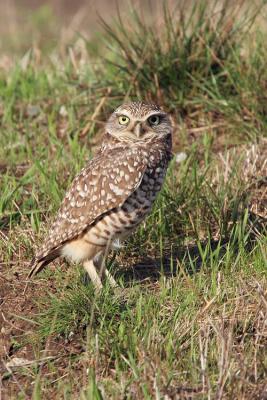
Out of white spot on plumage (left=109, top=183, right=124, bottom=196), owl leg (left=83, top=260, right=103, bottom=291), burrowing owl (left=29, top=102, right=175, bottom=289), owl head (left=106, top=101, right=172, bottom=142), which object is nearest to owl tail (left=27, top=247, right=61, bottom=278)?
burrowing owl (left=29, top=102, right=175, bottom=289)

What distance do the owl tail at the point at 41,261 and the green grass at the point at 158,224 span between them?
7cm

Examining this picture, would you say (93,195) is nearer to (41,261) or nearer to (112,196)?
(112,196)

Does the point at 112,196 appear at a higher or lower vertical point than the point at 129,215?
higher

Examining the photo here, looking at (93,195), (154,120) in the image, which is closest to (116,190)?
(93,195)

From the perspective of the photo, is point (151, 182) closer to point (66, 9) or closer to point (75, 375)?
point (75, 375)

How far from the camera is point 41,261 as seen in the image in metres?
4.58

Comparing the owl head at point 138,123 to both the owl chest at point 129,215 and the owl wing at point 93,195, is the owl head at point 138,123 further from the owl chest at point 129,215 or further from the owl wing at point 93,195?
the owl chest at point 129,215

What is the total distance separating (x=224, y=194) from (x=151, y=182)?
76 cm

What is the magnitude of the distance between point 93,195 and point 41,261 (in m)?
0.46

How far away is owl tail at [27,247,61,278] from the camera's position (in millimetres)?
4555

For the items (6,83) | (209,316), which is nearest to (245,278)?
(209,316)

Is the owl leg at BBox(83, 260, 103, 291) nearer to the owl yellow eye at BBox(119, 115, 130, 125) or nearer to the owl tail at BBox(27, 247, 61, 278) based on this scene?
the owl tail at BBox(27, 247, 61, 278)

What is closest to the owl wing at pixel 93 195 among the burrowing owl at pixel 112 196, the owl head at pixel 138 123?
the burrowing owl at pixel 112 196

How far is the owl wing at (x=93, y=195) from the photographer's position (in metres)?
4.58
